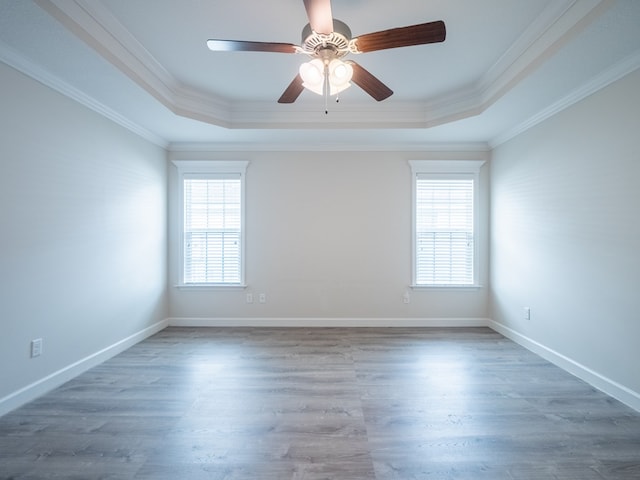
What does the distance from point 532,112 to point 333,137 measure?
2220mm

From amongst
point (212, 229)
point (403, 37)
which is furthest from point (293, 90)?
point (212, 229)

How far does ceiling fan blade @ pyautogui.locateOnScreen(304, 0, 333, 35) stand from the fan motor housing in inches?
2.3

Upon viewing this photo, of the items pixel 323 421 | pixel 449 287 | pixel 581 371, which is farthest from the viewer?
pixel 449 287

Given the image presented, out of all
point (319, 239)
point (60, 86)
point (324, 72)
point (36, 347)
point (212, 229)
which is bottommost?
point (36, 347)

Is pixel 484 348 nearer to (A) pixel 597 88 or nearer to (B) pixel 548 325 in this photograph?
(B) pixel 548 325

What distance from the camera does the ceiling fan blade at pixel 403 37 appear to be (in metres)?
1.67

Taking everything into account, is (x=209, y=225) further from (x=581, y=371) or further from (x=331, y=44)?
(x=581, y=371)

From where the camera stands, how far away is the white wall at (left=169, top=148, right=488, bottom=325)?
428 centimetres

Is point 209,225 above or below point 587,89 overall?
Answer: below

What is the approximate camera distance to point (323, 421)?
6.79ft

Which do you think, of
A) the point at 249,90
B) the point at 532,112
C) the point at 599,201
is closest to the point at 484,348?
the point at 599,201

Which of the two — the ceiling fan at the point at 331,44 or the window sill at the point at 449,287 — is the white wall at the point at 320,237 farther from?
the ceiling fan at the point at 331,44

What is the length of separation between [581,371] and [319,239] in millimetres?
3087

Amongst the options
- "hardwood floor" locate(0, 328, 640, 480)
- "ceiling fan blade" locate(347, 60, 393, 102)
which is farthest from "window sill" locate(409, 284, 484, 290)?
"ceiling fan blade" locate(347, 60, 393, 102)
